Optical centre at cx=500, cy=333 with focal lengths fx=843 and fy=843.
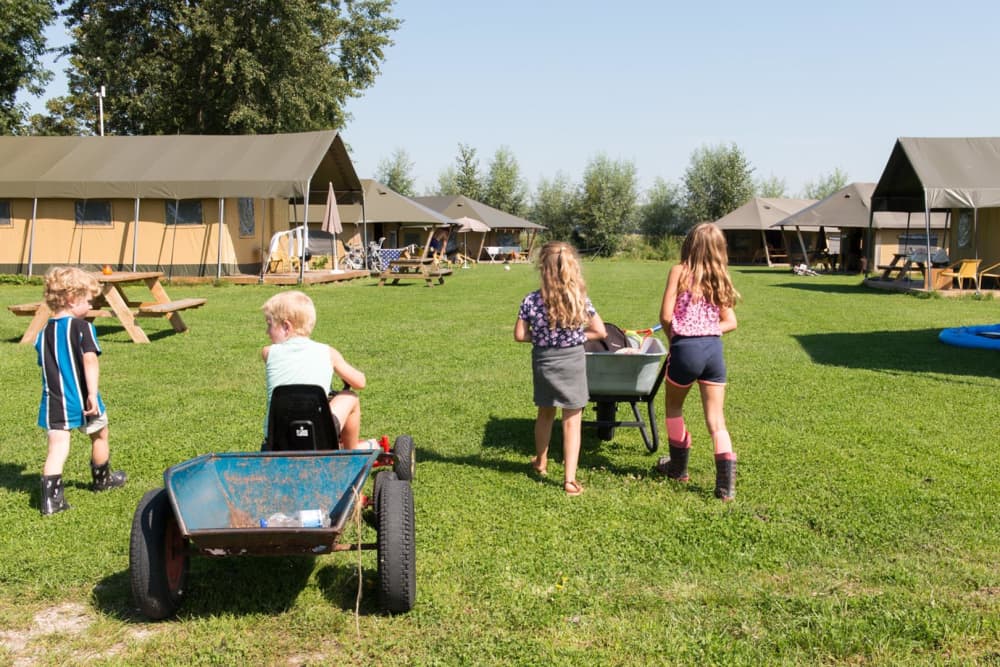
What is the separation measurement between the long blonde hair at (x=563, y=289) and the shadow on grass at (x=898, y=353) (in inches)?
218

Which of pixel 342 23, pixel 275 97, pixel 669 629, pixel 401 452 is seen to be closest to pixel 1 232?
pixel 275 97

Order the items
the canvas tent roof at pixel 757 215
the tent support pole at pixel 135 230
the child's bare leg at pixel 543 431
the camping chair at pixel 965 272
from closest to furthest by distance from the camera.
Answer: the child's bare leg at pixel 543 431 → the camping chair at pixel 965 272 → the tent support pole at pixel 135 230 → the canvas tent roof at pixel 757 215

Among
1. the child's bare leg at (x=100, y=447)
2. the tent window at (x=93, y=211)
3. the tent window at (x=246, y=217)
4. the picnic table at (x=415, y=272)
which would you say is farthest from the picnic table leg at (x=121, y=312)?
the tent window at (x=93, y=211)

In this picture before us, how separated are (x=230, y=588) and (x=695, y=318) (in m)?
2.83

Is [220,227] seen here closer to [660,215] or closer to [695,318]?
[695,318]

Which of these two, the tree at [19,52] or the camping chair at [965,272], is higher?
the tree at [19,52]

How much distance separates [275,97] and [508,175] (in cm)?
3345

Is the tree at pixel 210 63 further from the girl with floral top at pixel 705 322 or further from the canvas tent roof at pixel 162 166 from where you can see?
the girl with floral top at pixel 705 322

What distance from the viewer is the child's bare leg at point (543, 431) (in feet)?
16.5

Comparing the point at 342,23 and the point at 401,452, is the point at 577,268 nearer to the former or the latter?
the point at 401,452

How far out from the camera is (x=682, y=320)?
4.83m

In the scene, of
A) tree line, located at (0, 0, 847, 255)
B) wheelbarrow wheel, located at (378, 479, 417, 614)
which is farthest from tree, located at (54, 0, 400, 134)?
wheelbarrow wheel, located at (378, 479, 417, 614)

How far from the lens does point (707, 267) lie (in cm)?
476

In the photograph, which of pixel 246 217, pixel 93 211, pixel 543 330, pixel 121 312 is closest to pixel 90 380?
pixel 543 330
